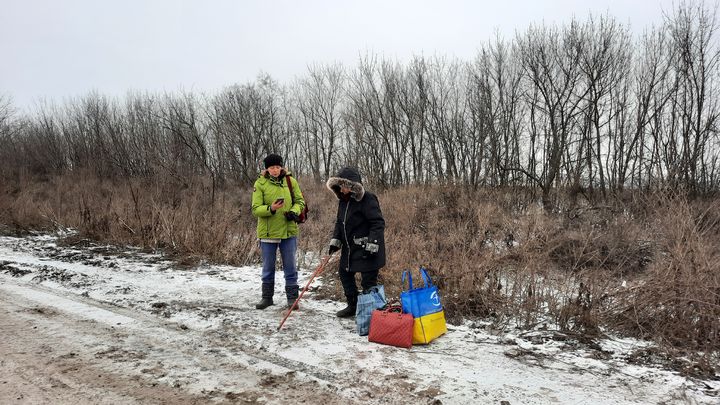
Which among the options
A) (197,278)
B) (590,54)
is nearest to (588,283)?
(197,278)

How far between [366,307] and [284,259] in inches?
60.5

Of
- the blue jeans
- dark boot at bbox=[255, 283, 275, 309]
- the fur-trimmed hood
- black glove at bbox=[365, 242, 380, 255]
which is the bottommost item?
dark boot at bbox=[255, 283, 275, 309]

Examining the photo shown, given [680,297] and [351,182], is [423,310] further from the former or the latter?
[680,297]

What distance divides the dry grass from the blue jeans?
94cm

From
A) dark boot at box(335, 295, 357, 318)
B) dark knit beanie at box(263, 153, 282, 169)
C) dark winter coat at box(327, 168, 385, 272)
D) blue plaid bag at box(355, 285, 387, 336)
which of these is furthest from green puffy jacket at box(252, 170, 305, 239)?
blue plaid bag at box(355, 285, 387, 336)

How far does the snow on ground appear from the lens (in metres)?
3.52

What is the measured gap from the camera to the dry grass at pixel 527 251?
4.86 meters

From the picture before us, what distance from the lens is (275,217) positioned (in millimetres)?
5660

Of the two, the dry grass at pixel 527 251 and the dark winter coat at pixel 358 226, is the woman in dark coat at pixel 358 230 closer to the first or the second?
the dark winter coat at pixel 358 226

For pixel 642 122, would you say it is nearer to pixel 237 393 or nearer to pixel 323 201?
pixel 323 201

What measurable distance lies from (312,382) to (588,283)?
3519 mm

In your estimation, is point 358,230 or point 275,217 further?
point 275,217

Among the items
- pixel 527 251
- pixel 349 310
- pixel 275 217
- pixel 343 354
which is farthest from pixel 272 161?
pixel 527 251

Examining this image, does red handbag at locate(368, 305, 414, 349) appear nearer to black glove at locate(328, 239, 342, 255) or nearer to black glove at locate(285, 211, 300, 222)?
black glove at locate(328, 239, 342, 255)
